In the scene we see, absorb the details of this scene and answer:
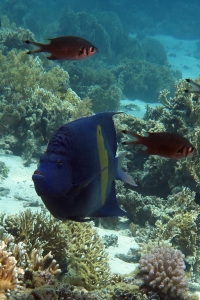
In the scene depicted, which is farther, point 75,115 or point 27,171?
point 75,115

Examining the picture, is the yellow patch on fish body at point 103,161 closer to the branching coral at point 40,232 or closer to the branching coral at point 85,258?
the branching coral at point 40,232

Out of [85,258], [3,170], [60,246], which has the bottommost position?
[85,258]

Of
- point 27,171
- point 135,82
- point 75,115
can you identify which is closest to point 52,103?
point 75,115

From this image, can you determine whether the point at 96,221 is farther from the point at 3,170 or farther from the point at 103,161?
the point at 103,161

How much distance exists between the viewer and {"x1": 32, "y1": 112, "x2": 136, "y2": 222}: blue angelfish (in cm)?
120

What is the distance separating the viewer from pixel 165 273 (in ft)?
12.7

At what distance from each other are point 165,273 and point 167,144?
2.21m

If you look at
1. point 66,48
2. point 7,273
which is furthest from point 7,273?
point 66,48

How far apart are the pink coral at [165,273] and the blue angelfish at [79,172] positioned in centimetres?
282

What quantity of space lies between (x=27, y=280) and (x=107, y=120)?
228 cm

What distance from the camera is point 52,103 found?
32.2ft

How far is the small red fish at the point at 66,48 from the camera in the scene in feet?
11.6

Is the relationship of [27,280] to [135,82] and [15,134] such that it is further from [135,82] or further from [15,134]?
[135,82]

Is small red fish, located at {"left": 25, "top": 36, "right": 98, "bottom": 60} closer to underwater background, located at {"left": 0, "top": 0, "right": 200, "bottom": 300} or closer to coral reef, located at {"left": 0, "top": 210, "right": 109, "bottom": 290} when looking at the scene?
underwater background, located at {"left": 0, "top": 0, "right": 200, "bottom": 300}
